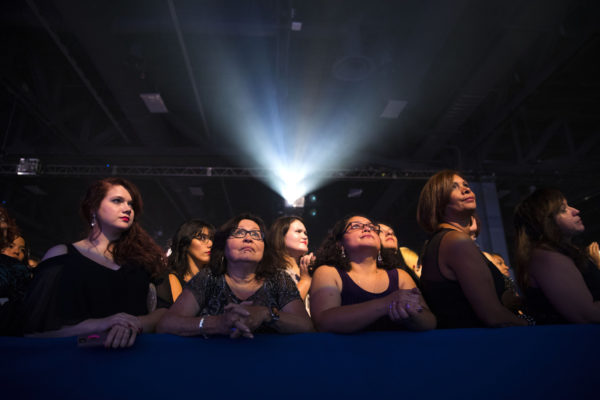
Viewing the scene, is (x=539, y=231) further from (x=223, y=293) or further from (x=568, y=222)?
(x=223, y=293)

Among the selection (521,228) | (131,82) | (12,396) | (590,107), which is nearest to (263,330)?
(12,396)

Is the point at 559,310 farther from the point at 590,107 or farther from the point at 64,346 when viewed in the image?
the point at 590,107

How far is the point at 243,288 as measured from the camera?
2.00 metres

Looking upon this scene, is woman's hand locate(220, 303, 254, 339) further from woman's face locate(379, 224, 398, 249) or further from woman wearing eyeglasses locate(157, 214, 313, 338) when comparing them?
woman's face locate(379, 224, 398, 249)

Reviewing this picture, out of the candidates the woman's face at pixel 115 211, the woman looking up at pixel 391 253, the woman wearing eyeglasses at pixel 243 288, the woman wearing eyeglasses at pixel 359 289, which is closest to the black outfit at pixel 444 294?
the woman wearing eyeglasses at pixel 359 289

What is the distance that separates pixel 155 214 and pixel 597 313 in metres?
10.9

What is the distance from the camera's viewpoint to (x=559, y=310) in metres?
1.77

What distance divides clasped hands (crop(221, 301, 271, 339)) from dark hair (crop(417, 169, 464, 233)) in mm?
1226

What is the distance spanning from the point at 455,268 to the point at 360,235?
598mm

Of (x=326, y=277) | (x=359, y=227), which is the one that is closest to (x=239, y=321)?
(x=326, y=277)

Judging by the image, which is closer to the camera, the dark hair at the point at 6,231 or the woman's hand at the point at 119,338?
the woman's hand at the point at 119,338

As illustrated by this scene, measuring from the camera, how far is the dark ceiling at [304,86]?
459 centimetres

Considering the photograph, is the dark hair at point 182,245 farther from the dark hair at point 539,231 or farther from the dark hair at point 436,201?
the dark hair at point 539,231

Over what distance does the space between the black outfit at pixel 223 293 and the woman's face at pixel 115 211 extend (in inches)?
23.3
